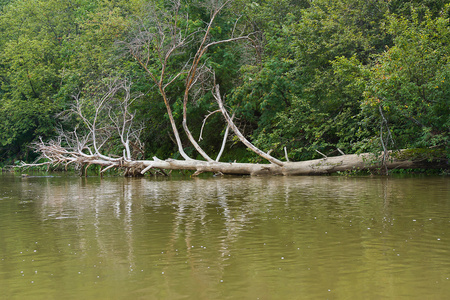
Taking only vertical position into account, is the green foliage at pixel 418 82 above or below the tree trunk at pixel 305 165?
above

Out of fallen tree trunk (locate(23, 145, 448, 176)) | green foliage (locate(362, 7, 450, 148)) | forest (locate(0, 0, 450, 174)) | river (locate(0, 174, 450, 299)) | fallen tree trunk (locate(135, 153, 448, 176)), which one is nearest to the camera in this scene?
river (locate(0, 174, 450, 299))

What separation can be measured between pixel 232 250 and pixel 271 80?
19518 mm

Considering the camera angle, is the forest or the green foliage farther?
the forest

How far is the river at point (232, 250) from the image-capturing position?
4477 mm

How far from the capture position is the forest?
720 inches

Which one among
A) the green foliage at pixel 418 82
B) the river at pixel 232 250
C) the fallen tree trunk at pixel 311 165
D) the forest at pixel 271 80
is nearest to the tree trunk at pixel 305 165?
the fallen tree trunk at pixel 311 165

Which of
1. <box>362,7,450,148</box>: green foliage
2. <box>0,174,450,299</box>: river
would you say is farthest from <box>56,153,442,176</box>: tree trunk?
<box>0,174,450,299</box>: river

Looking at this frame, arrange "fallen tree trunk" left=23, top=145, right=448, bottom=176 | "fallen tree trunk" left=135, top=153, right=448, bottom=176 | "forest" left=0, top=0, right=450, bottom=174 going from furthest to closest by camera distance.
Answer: "fallen tree trunk" left=135, top=153, right=448, bottom=176, "fallen tree trunk" left=23, top=145, right=448, bottom=176, "forest" left=0, top=0, right=450, bottom=174

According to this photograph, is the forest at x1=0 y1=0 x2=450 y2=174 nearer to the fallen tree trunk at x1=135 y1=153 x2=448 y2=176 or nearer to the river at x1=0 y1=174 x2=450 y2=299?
the fallen tree trunk at x1=135 y1=153 x2=448 y2=176

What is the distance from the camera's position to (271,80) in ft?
81.3

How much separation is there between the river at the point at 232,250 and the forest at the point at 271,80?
8.49 meters

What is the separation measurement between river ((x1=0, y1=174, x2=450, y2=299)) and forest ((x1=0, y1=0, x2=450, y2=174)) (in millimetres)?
8489

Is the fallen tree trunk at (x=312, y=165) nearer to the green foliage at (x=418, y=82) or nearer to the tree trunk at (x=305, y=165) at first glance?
the tree trunk at (x=305, y=165)

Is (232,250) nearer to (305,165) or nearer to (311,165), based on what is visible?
(311,165)
